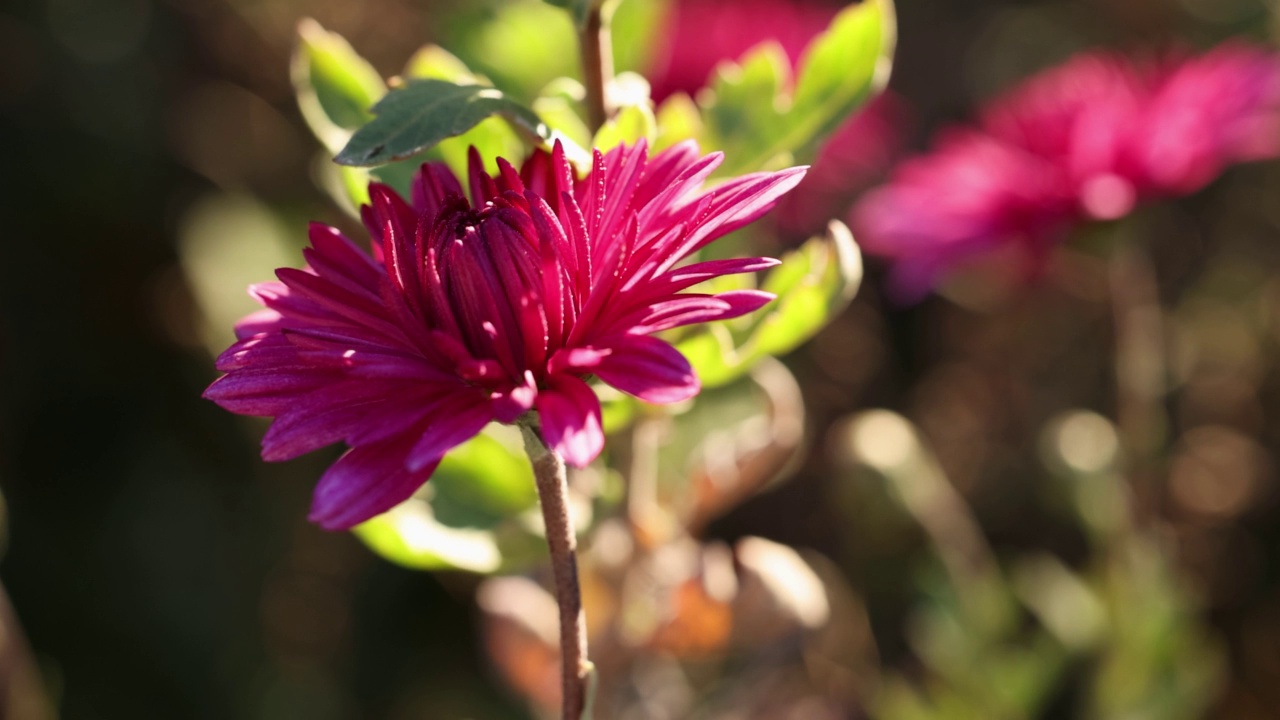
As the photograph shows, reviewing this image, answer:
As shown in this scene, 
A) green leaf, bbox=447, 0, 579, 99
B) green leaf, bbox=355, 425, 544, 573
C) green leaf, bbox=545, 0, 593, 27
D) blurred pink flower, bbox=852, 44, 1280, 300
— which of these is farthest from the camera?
blurred pink flower, bbox=852, 44, 1280, 300

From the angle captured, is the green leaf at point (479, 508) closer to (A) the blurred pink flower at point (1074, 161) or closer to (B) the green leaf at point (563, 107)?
(B) the green leaf at point (563, 107)

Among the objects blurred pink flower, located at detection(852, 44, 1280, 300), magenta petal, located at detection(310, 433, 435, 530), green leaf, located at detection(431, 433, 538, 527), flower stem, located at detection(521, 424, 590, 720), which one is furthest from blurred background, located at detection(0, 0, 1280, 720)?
magenta petal, located at detection(310, 433, 435, 530)

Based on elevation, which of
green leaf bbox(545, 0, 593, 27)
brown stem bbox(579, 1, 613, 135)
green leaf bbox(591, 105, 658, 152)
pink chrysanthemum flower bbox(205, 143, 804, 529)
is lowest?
pink chrysanthemum flower bbox(205, 143, 804, 529)

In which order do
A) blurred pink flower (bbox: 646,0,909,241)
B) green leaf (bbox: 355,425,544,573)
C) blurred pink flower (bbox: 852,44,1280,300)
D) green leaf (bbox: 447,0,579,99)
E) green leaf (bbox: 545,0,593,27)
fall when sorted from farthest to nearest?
blurred pink flower (bbox: 646,0,909,241) → blurred pink flower (bbox: 852,44,1280,300) → green leaf (bbox: 447,0,579,99) → green leaf (bbox: 355,425,544,573) → green leaf (bbox: 545,0,593,27)

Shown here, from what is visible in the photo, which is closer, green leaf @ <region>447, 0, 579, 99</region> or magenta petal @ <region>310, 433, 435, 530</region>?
magenta petal @ <region>310, 433, 435, 530</region>

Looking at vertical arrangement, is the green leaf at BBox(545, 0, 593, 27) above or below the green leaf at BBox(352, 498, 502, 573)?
above

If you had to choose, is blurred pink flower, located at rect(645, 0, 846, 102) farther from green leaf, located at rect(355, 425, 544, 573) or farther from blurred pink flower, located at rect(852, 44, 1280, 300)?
green leaf, located at rect(355, 425, 544, 573)

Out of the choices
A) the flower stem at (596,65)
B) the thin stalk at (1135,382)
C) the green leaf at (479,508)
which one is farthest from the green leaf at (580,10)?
the thin stalk at (1135,382)
